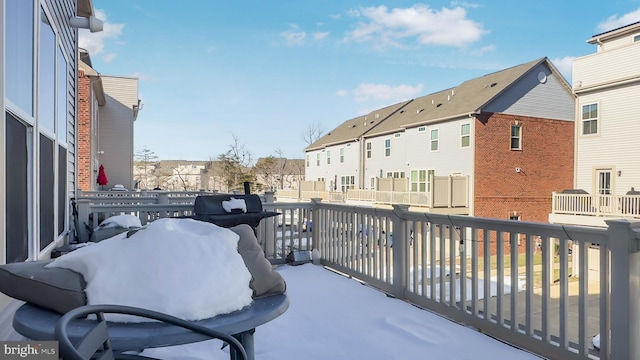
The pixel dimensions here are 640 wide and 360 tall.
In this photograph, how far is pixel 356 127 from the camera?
28.0m

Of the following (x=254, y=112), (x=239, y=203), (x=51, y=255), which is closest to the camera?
(x=51, y=255)

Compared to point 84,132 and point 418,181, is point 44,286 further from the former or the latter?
point 418,181

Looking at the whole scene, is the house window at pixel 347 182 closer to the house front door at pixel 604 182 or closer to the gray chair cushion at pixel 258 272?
the house front door at pixel 604 182

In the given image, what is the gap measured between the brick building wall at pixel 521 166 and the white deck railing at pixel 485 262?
48.7 ft

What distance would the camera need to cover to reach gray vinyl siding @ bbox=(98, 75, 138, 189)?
15875 mm

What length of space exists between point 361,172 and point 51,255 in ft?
75.4

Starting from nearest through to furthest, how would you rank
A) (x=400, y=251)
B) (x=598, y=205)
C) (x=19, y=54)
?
(x=19, y=54), (x=400, y=251), (x=598, y=205)

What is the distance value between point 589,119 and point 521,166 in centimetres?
445

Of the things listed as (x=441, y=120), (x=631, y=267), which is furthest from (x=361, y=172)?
(x=631, y=267)

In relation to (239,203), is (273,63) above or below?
above

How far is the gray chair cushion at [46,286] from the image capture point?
1.40 m

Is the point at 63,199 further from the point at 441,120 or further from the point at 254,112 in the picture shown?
the point at 254,112

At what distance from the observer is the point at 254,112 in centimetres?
3250

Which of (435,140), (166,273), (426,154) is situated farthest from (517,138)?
(166,273)
